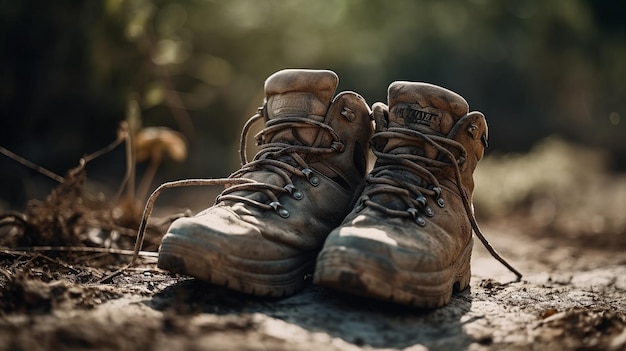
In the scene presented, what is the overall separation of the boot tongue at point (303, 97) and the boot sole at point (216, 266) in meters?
0.55

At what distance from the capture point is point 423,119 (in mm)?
2145


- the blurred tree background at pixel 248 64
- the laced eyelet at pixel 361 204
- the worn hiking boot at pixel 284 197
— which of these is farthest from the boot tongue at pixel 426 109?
the blurred tree background at pixel 248 64

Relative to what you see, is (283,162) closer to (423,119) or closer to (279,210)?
(279,210)

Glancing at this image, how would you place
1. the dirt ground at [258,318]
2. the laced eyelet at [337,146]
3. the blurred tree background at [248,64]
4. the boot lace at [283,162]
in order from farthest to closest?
the blurred tree background at [248,64] < the laced eyelet at [337,146] < the boot lace at [283,162] < the dirt ground at [258,318]

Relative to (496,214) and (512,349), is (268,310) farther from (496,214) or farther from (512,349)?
(496,214)

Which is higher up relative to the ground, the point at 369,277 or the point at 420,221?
the point at 420,221

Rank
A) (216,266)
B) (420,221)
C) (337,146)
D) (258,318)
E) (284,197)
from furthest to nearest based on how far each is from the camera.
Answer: (337,146) → (284,197) → (420,221) → (216,266) → (258,318)

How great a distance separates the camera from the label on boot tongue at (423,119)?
214cm

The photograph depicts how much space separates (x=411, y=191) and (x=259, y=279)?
0.58m

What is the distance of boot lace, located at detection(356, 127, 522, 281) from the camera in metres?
2.00

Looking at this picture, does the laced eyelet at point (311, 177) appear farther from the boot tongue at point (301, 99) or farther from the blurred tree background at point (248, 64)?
the blurred tree background at point (248, 64)

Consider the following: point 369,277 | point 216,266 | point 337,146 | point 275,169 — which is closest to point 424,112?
point 337,146

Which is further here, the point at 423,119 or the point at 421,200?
the point at 423,119

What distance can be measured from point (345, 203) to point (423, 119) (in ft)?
1.31
